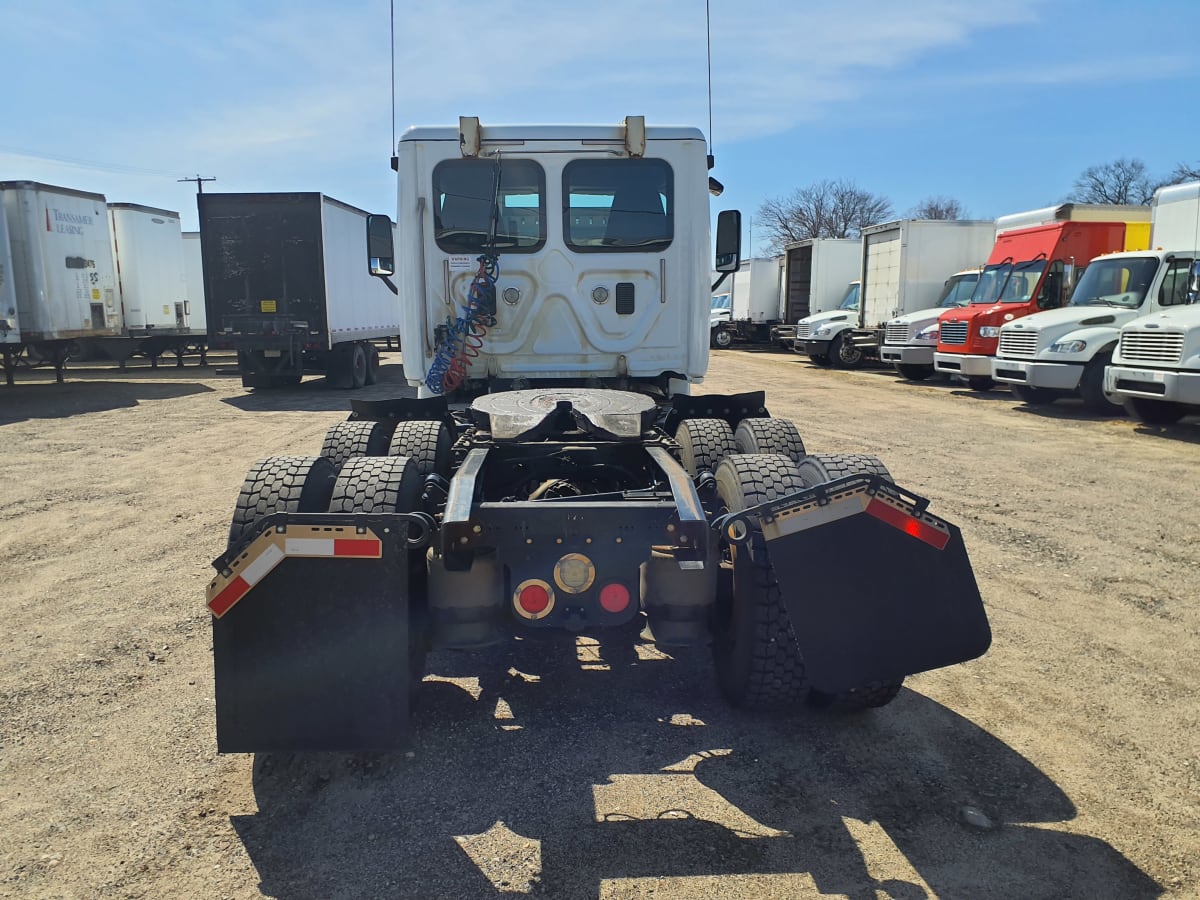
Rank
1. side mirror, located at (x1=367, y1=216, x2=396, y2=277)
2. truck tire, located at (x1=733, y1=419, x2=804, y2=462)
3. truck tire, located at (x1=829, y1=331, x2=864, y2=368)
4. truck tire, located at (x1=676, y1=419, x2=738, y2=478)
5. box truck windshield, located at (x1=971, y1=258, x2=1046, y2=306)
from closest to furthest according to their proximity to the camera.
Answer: truck tire, located at (x1=676, y1=419, x2=738, y2=478), truck tire, located at (x1=733, y1=419, x2=804, y2=462), side mirror, located at (x1=367, y1=216, x2=396, y2=277), box truck windshield, located at (x1=971, y1=258, x2=1046, y2=306), truck tire, located at (x1=829, y1=331, x2=864, y2=368)

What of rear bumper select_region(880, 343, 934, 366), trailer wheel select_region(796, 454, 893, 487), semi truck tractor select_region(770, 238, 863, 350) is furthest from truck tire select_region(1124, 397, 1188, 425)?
semi truck tractor select_region(770, 238, 863, 350)

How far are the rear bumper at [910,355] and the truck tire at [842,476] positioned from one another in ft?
51.5

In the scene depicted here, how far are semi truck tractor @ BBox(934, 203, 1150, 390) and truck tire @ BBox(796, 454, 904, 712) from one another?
13.7m

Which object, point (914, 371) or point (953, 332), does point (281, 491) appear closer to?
point (953, 332)

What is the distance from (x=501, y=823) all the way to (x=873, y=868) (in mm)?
1198

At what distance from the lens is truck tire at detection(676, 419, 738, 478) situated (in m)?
4.35

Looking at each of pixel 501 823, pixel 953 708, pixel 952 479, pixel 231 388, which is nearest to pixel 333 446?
pixel 501 823

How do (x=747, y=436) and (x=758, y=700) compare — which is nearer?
(x=758, y=700)

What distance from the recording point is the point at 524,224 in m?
5.95

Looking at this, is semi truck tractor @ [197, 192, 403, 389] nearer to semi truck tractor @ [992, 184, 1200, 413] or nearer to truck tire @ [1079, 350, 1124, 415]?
semi truck tractor @ [992, 184, 1200, 413]

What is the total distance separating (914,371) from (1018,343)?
5.18m

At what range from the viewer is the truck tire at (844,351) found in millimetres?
22703

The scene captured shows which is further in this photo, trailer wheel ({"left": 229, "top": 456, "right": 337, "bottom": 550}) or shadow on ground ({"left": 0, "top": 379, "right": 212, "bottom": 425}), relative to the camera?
shadow on ground ({"left": 0, "top": 379, "right": 212, "bottom": 425})

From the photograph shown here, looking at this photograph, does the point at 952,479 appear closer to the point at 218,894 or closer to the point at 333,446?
the point at 333,446
